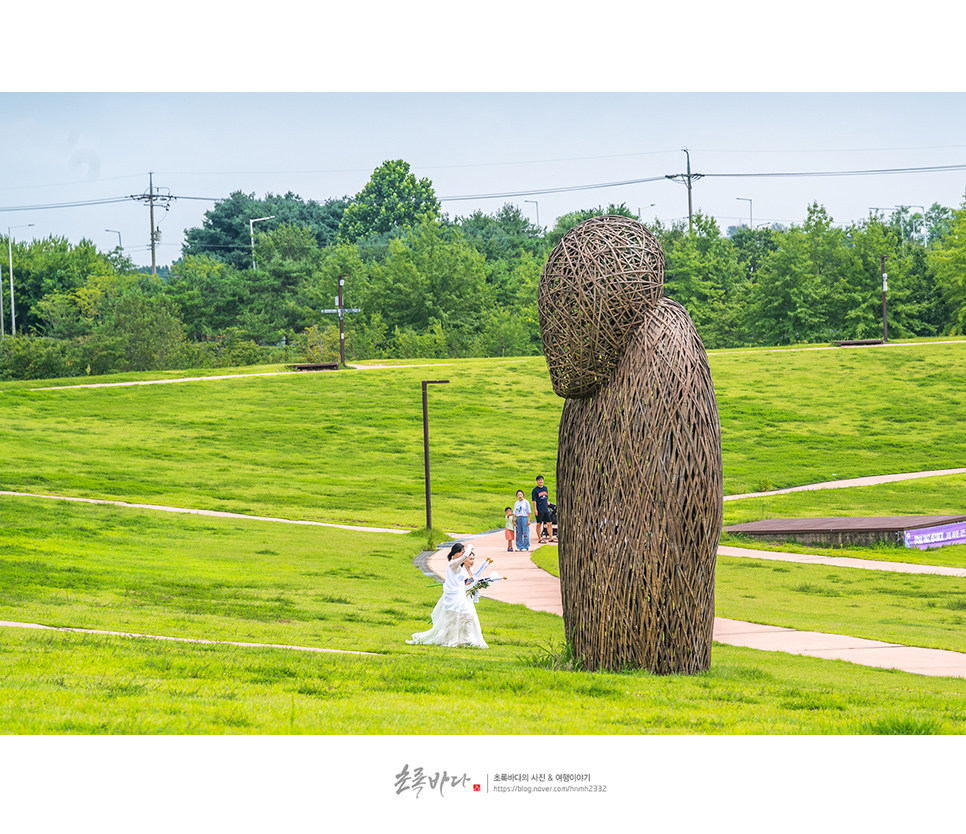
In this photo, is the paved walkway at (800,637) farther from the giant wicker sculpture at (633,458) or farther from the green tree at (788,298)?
the green tree at (788,298)

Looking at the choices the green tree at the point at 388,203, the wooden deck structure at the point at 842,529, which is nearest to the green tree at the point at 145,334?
the green tree at the point at 388,203

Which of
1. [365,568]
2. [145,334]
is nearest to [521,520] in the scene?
[365,568]

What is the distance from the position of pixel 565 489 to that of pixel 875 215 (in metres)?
70.2

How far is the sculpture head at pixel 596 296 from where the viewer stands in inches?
374

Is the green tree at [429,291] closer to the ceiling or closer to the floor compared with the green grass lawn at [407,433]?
closer to the ceiling

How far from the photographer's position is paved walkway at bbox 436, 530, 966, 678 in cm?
1120

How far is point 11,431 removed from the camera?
36031 mm

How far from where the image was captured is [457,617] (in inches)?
460

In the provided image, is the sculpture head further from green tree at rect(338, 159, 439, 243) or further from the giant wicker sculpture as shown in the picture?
green tree at rect(338, 159, 439, 243)

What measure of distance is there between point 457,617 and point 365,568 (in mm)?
7968

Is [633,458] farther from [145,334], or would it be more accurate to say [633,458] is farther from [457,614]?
[145,334]

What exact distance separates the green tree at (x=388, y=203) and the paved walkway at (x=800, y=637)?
77.8 meters

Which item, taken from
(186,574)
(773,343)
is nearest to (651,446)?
(186,574)

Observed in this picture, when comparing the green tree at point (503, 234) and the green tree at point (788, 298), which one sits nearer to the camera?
the green tree at point (788, 298)
